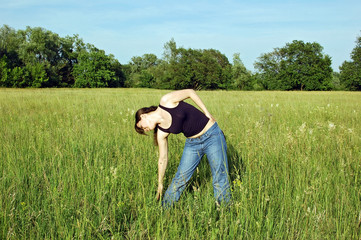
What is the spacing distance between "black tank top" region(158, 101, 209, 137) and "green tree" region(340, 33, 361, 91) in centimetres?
6086

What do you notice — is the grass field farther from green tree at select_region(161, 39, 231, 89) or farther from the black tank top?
green tree at select_region(161, 39, 231, 89)

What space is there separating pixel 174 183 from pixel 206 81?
62.2 metres

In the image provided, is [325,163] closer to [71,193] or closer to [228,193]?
[228,193]

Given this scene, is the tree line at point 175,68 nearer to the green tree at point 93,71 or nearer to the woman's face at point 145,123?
the green tree at point 93,71

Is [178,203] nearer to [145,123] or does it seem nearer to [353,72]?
[145,123]

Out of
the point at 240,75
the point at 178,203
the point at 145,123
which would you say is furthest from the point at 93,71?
the point at 178,203

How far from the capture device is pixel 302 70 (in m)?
A: 61.6

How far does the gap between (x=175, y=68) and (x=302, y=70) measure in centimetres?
2902

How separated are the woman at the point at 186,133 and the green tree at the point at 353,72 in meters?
60.8

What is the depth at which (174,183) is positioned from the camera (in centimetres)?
312

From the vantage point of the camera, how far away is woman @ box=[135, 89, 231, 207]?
10.2 feet

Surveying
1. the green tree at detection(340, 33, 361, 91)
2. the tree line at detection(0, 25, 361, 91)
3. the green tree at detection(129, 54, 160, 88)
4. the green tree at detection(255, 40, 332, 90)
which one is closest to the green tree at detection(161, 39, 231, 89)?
the tree line at detection(0, 25, 361, 91)

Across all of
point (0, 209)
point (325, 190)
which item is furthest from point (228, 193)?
point (0, 209)

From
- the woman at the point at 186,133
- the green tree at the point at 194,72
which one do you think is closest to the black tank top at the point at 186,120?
the woman at the point at 186,133
